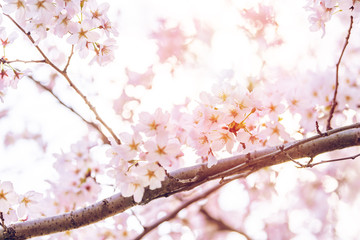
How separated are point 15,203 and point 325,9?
1.92 m

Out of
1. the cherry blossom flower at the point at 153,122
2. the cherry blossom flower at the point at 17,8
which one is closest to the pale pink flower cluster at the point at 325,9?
the cherry blossom flower at the point at 153,122

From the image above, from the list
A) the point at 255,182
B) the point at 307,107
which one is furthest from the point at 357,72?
the point at 255,182

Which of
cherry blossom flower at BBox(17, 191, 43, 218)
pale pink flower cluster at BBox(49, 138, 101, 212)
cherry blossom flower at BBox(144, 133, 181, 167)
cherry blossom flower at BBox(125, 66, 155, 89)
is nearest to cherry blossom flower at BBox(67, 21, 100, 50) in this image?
cherry blossom flower at BBox(144, 133, 181, 167)

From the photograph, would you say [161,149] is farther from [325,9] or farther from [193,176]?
[325,9]

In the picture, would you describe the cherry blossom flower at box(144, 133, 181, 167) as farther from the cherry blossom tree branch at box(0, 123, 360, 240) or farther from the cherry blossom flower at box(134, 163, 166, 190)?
the cherry blossom tree branch at box(0, 123, 360, 240)

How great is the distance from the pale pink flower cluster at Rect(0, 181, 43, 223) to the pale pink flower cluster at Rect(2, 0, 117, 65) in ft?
2.55

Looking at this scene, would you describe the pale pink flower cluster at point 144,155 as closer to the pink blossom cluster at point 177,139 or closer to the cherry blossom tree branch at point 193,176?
the pink blossom cluster at point 177,139

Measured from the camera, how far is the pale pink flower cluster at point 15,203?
6.57ft

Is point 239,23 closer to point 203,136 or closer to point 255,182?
point 255,182

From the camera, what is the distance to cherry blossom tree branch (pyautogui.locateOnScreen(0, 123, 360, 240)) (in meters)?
1.73

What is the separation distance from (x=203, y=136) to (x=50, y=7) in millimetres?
890

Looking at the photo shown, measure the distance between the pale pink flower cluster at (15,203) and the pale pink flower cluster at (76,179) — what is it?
0.75 m

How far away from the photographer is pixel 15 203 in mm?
2057

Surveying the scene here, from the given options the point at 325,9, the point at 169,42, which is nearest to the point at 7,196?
the point at 325,9
